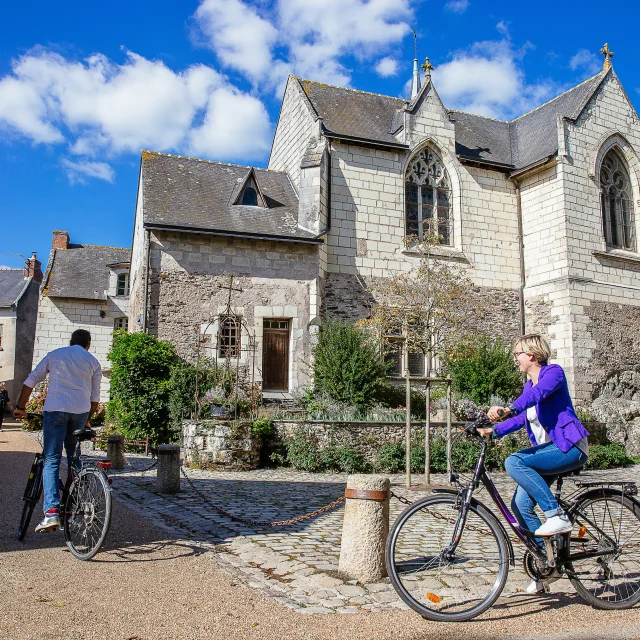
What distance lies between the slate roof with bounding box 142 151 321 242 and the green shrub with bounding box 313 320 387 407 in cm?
309

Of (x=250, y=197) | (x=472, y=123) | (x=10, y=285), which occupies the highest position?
(x=472, y=123)

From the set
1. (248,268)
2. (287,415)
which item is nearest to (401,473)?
(287,415)

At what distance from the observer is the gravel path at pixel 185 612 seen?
354 cm

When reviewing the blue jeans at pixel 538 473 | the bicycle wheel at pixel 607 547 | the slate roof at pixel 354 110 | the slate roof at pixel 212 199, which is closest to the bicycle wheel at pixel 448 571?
the blue jeans at pixel 538 473

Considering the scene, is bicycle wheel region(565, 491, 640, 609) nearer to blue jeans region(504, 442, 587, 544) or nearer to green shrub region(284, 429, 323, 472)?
blue jeans region(504, 442, 587, 544)

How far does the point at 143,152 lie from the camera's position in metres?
18.5

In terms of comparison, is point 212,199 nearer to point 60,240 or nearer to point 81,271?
point 81,271

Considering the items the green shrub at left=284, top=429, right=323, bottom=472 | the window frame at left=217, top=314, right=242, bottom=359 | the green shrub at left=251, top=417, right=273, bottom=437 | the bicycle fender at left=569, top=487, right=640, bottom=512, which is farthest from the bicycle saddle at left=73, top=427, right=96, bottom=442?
the window frame at left=217, top=314, right=242, bottom=359

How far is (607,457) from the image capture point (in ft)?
47.9

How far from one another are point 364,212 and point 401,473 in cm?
830

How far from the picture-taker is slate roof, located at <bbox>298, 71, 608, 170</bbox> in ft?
62.1

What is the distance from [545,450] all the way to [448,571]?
1.30m

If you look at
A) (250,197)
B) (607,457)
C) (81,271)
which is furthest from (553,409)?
(81,271)

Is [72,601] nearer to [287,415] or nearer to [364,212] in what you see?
[287,415]
